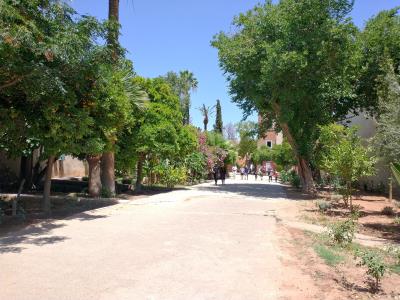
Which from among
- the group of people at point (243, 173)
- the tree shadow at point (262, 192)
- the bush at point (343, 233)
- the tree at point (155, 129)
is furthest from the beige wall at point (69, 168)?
the bush at point (343, 233)

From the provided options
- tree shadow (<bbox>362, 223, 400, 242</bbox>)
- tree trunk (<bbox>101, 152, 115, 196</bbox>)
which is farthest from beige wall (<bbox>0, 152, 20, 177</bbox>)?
tree shadow (<bbox>362, 223, 400, 242</bbox>)

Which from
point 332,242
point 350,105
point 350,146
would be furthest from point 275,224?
point 350,105

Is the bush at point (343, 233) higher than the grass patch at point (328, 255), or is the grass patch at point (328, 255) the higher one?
the bush at point (343, 233)

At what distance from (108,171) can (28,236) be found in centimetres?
966

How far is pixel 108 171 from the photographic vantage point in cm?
1928

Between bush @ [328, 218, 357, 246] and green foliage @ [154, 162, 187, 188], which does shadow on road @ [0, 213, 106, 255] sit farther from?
green foliage @ [154, 162, 187, 188]

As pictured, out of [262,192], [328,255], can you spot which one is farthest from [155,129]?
[328,255]

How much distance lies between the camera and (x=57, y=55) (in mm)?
9648

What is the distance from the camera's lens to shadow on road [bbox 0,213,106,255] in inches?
336

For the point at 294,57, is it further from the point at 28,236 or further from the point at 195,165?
the point at 28,236

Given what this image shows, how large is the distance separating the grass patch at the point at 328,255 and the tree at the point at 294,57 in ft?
47.7

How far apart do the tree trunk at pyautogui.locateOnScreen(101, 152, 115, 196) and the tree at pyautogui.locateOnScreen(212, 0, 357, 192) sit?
9049mm

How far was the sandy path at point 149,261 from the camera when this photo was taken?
19.9ft

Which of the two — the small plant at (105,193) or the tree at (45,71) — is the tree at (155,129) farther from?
the tree at (45,71)
